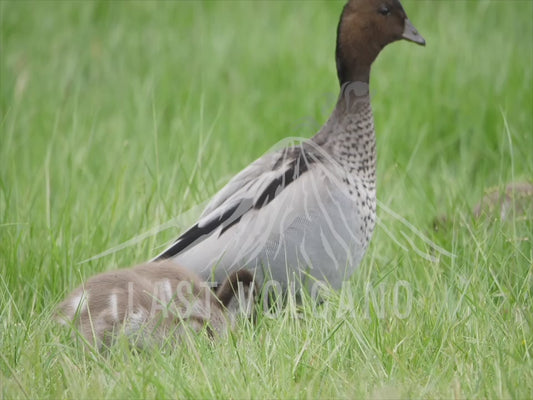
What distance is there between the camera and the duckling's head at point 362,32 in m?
4.39

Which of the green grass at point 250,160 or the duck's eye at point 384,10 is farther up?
the duck's eye at point 384,10

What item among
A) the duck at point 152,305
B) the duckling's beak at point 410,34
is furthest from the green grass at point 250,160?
the duckling's beak at point 410,34

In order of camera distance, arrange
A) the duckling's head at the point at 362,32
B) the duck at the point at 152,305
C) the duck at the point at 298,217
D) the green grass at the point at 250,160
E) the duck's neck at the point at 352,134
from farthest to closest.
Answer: the duckling's head at the point at 362,32 → the duck's neck at the point at 352,134 → the duck at the point at 298,217 → the duck at the point at 152,305 → the green grass at the point at 250,160

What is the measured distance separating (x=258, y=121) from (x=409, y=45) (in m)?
1.38

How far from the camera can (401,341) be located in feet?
10.6

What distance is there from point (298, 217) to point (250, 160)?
2.01 meters

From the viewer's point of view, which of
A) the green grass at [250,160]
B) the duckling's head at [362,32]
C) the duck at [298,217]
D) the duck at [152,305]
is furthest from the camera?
the duckling's head at [362,32]

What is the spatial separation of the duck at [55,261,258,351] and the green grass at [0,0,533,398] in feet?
0.31

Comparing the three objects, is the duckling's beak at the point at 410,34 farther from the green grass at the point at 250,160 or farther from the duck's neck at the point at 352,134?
the green grass at the point at 250,160

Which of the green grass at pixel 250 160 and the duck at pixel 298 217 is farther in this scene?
the duck at pixel 298 217

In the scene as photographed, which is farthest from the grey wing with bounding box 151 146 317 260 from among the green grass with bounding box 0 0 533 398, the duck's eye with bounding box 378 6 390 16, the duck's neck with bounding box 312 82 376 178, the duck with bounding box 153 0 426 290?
the duck's eye with bounding box 378 6 390 16

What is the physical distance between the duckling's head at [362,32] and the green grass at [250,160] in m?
0.81

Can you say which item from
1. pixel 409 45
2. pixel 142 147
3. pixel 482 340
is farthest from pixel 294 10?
pixel 482 340

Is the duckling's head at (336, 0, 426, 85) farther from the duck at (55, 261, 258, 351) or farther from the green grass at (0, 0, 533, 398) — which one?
the duck at (55, 261, 258, 351)
